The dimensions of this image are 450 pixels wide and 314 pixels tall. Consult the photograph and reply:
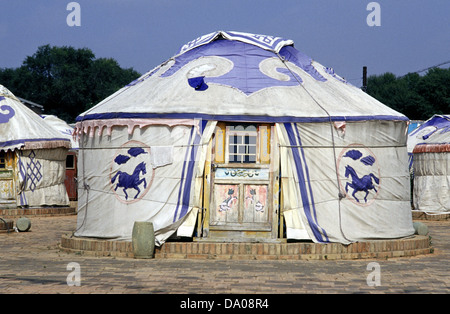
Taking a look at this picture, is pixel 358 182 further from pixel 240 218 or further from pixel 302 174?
pixel 240 218

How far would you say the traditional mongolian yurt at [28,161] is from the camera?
63.7ft

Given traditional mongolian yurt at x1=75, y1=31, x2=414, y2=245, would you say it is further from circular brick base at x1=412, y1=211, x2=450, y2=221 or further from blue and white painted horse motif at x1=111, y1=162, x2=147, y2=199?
circular brick base at x1=412, y1=211, x2=450, y2=221

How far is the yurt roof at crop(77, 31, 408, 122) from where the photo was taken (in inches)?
431

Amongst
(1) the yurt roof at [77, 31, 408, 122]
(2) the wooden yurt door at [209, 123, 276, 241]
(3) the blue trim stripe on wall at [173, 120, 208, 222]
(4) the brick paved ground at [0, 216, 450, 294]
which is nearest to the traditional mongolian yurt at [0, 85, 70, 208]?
(1) the yurt roof at [77, 31, 408, 122]

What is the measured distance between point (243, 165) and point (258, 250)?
127 centimetres

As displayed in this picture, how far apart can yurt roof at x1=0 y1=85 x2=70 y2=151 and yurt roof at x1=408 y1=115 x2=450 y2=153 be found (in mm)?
9222

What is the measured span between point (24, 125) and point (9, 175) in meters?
1.35

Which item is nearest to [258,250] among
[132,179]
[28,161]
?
[132,179]

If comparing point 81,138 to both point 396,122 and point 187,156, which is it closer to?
point 187,156

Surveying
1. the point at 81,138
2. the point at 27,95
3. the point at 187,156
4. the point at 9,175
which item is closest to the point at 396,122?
the point at 187,156

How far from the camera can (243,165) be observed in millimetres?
10977

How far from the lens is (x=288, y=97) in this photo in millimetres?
11336

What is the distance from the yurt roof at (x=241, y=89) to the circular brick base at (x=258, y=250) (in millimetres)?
1758
